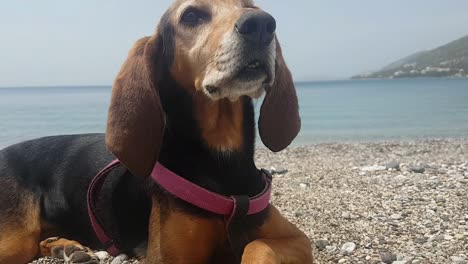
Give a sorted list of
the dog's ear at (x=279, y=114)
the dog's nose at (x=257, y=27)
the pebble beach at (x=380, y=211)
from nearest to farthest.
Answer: the dog's nose at (x=257, y=27) → the dog's ear at (x=279, y=114) → the pebble beach at (x=380, y=211)

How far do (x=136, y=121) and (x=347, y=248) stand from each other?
2.51 meters

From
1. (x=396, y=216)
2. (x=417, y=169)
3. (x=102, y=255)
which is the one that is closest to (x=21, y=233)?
(x=102, y=255)

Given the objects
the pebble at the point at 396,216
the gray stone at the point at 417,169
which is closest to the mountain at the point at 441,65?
the gray stone at the point at 417,169

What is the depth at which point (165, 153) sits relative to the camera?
4.21 meters

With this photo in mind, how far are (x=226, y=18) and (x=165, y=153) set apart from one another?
1.12 metres

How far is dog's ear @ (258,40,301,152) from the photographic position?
452 cm

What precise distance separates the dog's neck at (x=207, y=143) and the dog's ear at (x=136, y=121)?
148mm

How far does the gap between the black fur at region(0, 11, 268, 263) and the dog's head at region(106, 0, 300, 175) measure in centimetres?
9

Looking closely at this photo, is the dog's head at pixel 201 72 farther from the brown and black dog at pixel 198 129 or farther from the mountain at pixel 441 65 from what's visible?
the mountain at pixel 441 65

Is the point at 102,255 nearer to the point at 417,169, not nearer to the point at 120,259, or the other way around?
the point at 120,259

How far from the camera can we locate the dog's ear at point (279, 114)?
4520mm

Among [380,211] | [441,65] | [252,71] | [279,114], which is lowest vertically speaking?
[441,65]

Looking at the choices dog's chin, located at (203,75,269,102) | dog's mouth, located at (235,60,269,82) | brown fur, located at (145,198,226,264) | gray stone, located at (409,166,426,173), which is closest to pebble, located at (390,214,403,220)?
brown fur, located at (145,198,226,264)

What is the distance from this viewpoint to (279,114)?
14.9 feet
